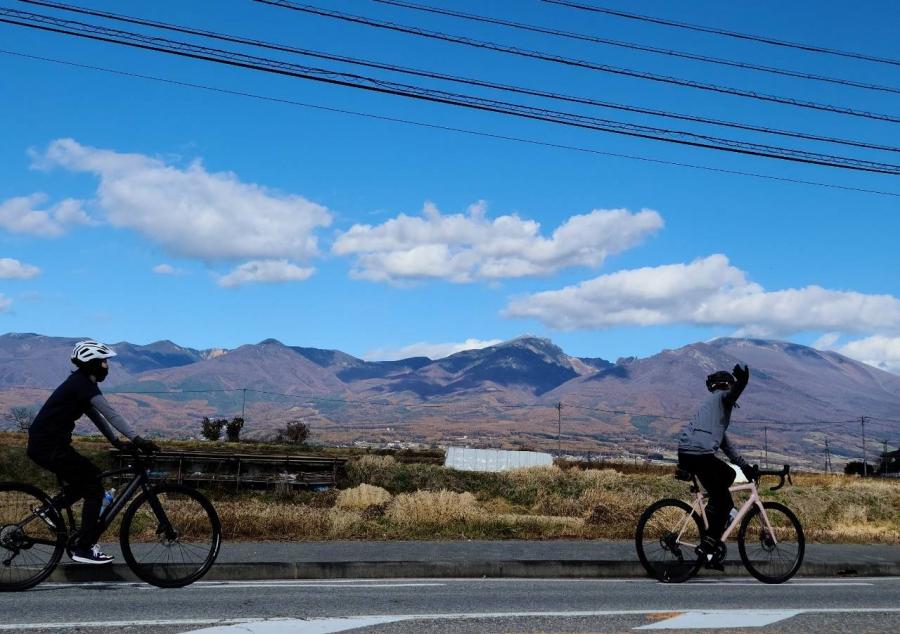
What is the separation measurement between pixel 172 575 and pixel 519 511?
16647 millimetres

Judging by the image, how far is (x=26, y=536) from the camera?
9.32 meters

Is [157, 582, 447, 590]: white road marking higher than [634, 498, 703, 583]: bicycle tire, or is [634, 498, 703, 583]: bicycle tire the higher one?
[634, 498, 703, 583]: bicycle tire

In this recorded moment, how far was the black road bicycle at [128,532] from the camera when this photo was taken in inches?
369

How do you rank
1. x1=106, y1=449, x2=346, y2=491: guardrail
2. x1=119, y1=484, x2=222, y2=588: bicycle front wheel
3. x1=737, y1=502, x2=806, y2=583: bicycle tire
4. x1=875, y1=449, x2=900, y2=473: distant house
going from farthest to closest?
x1=875, y1=449, x2=900, y2=473: distant house < x1=106, y1=449, x2=346, y2=491: guardrail < x1=737, y1=502, x2=806, y2=583: bicycle tire < x1=119, y1=484, x2=222, y2=588: bicycle front wheel

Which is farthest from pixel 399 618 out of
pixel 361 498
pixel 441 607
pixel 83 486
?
pixel 361 498

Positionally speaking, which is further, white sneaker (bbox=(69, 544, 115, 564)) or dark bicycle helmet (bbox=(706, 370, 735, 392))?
dark bicycle helmet (bbox=(706, 370, 735, 392))

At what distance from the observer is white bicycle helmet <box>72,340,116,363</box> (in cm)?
950

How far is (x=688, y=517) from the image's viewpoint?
36.3ft

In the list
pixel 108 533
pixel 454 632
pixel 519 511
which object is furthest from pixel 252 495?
pixel 454 632

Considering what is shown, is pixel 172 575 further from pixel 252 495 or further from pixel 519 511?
pixel 252 495

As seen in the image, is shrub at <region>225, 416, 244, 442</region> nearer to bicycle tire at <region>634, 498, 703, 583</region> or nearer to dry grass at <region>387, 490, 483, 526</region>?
dry grass at <region>387, 490, 483, 526</region>

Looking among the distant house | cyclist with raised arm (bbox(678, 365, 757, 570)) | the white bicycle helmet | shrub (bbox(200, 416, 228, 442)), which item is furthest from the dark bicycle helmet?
shrub (bbox(200, 416, 228, 442))

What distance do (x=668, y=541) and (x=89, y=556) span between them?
6084mm

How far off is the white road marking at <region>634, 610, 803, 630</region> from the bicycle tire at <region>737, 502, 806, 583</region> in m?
2.26
